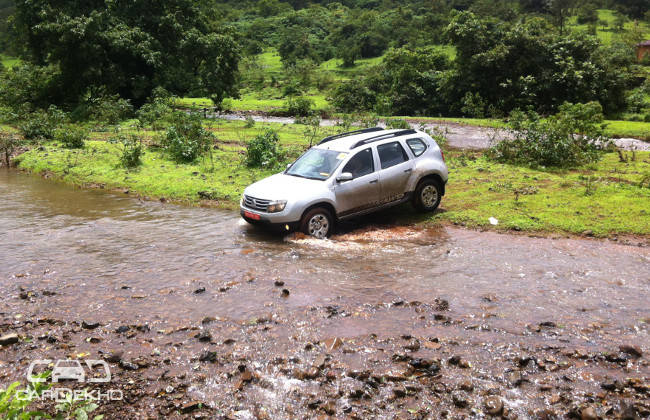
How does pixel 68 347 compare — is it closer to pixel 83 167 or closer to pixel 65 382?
pixel 65 382

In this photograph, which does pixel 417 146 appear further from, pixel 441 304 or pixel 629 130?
pixel 629 130

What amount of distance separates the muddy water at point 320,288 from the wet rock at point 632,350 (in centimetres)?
14

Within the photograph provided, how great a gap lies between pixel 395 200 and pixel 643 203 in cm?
556

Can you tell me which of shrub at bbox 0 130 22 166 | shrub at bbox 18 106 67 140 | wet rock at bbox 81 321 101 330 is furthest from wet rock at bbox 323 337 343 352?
shrub at bbox 18 106 67 140

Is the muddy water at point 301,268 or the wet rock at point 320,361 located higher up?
the muddy water at point 301,268

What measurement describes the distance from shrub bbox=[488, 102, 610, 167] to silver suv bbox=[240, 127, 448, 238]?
17.3 feet

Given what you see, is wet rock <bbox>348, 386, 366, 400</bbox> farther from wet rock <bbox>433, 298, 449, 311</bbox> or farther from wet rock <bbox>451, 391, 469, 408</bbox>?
wet rock <bbox>433, 298, 449, 311</bbox>

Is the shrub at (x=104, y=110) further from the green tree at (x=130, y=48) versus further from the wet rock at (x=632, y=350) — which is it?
the wet rock at (x=632, y=350)

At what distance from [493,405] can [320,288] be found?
347 cm

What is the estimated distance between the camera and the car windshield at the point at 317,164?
10336 millimetres

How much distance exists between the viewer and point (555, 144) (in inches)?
586

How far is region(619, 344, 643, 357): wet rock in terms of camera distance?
5.63 m

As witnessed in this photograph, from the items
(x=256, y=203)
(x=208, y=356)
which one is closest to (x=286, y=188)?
(x=256, y=203)

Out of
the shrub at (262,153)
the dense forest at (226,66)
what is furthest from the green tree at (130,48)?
the shrub at (262,153)
